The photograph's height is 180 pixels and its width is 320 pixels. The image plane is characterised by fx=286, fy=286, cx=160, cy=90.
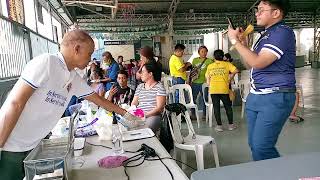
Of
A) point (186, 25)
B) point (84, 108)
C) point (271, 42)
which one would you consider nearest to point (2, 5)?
point (84, 108)

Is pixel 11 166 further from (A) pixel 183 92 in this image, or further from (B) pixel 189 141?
(A) pixel 183 92

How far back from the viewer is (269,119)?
1.69 meters

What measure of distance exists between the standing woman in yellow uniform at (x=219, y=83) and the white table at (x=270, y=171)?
345cm

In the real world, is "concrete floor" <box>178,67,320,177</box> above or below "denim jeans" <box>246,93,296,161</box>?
below

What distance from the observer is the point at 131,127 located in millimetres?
2191

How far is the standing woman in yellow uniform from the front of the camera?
4.45 meters

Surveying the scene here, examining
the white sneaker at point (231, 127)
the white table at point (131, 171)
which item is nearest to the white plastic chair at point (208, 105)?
the white sneaker at point (231, 127)

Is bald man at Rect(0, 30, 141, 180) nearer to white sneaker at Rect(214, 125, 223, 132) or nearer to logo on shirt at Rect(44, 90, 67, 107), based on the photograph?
logo on shirt at Rect(44, 90, 67, 107)

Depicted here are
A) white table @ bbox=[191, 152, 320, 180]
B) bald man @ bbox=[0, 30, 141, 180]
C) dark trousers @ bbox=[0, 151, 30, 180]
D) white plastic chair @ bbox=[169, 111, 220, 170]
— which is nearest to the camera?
white table @ bbox=[191, 152, 320, 180]

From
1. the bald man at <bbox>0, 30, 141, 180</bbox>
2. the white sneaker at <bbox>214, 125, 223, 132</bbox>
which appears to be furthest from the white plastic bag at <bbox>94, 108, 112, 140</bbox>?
the white sneaker at <bbox>214, 125, 223, 132</bbox>

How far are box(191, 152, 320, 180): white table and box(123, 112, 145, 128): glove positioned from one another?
118 centimetres

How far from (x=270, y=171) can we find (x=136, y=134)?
3.78 feet

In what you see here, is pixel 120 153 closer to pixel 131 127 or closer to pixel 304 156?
pixel 131 127

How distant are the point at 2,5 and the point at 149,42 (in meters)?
12.5
